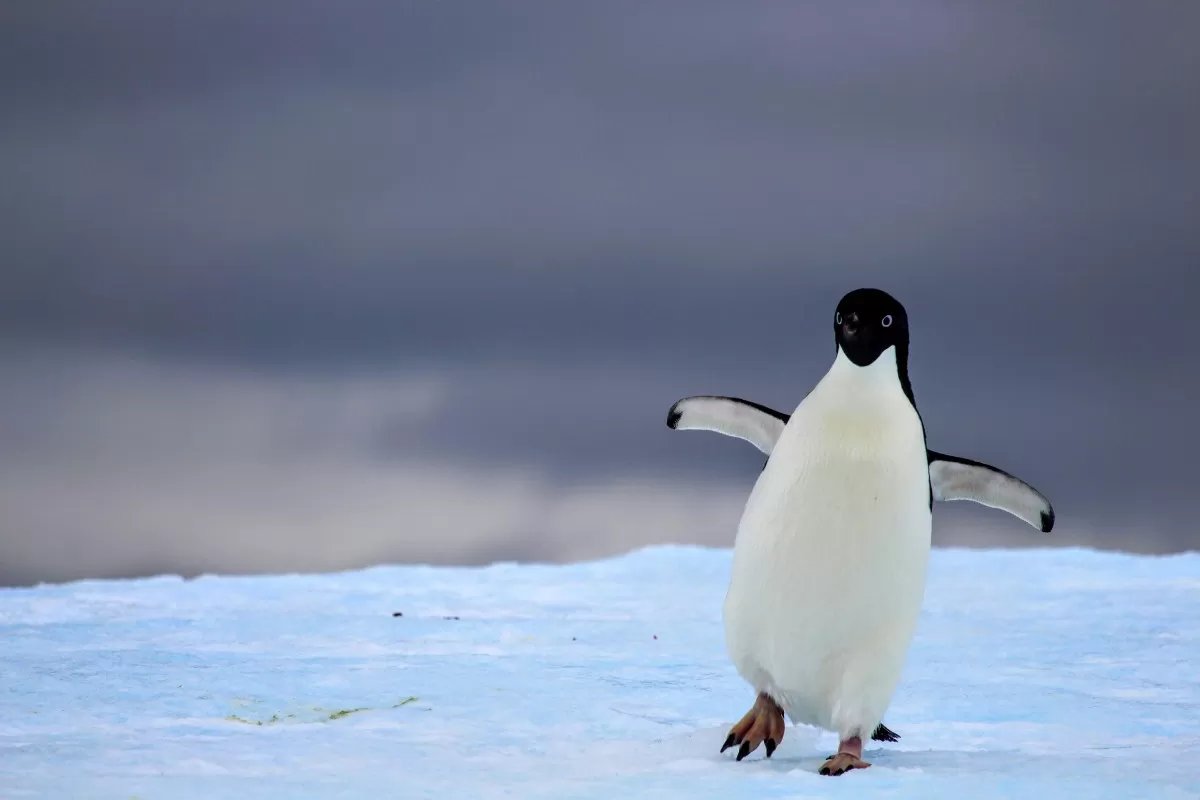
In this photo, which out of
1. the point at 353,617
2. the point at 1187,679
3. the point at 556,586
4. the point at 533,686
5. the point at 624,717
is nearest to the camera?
the point at 624,717

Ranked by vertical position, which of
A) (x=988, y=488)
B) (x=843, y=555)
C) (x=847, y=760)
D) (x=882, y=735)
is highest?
(x=988, y=488)

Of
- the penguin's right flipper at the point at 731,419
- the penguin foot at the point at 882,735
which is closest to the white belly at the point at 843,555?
the penguin's right flipper at the point at 731,419

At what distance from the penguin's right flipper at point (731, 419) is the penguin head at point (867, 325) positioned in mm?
507

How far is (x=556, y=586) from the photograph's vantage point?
395 inches

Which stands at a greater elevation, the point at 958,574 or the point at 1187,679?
the point at 958,574

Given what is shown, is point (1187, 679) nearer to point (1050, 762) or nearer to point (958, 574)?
point (1050, 762)

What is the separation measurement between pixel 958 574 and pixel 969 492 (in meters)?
7.88

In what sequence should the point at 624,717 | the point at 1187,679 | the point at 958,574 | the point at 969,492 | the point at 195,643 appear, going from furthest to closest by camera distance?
the point at 958,574 < the point at 195,643 < the point at 1187,679 < the point at 624,717 < the point at 969,492

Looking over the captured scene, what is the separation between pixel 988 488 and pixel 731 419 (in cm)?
82

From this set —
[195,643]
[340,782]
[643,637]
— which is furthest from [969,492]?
[195,643]

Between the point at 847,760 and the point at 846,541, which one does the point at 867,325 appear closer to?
the point at 846,541

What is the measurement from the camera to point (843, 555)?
315 cm

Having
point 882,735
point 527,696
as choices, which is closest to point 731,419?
point 882,735

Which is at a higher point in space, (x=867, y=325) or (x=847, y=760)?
(x=867, y=325)
